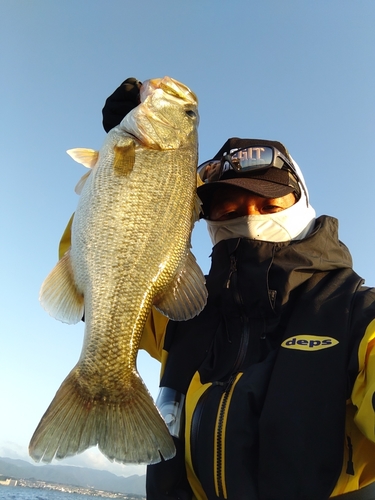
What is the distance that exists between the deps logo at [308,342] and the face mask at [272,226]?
76 cm

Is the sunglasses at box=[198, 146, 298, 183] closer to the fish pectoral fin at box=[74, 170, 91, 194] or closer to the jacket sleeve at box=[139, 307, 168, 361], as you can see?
the fish pectoral fin at box=[74, 170, 91, 194]

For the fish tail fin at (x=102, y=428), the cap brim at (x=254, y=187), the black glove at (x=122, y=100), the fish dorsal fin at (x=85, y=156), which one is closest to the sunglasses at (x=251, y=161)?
the cap brim at (x=254, y=187)

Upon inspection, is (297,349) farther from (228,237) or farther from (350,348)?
(228,237)

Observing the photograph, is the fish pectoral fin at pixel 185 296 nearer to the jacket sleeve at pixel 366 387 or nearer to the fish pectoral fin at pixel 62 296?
the fish pectoral fin at pixel 62 296

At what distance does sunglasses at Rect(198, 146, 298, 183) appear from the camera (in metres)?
3.03

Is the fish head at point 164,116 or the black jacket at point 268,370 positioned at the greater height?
the fish head at point 164,116

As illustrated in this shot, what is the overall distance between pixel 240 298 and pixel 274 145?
4.46ft

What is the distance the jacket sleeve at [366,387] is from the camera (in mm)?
1824

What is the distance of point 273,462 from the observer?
2.02 meters

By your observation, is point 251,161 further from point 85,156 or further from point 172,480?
point 172,480

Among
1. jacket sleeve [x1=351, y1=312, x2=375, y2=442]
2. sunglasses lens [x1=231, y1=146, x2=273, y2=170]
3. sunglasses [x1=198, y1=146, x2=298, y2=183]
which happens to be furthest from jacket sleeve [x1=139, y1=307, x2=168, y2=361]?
jacket sleeve [x1=351, y1=312, x2=375, y2=442]

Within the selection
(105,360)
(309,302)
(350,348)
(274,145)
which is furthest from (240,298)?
(274,145)

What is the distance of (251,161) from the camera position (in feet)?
10.0

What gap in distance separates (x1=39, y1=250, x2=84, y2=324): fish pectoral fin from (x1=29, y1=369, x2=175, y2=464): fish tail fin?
33 centimetres
